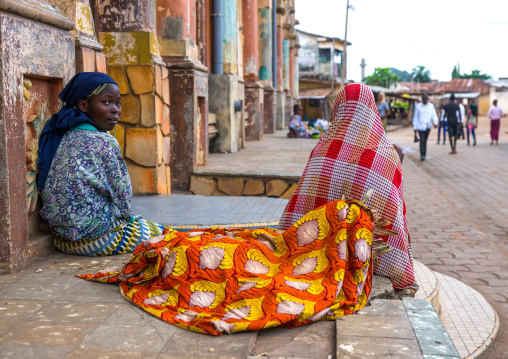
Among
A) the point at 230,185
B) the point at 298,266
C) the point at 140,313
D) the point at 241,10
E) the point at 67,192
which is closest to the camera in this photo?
the point at 140,313

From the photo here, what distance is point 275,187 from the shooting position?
685 centimetres

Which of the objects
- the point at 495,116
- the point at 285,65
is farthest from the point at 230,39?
the point at 285,65

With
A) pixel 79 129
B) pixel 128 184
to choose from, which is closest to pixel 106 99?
pixel 79 129

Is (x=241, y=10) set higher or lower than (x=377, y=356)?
higher

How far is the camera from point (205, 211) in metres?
5.00

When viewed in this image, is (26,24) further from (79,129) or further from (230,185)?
(230,185)

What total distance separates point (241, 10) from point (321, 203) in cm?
1029

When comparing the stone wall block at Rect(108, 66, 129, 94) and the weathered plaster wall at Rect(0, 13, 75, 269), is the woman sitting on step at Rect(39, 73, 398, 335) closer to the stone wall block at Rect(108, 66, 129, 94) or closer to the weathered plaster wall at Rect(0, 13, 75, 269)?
the weathered plaster wall at Rect(0, 13, 75, 269)

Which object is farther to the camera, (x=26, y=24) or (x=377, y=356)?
(x=26, y=24)

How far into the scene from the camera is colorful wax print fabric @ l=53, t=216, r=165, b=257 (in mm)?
3617

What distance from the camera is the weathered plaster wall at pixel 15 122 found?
3.08 metres

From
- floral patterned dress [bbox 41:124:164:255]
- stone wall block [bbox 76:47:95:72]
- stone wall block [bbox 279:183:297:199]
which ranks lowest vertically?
stone wall block [bbox 279:183:297:199]

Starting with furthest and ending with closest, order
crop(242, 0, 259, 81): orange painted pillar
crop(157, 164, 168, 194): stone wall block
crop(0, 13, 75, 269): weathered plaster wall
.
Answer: crop(242, 0, 259, 81): orange painted pillar → crop(157, 164, 168, 194): stone wall block → crop(0, 13, 75, 269): weathered plaster wall

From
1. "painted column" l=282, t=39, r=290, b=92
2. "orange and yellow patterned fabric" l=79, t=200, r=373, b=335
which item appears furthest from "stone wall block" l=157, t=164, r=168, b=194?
"painted column" l=282, t=39, r=290, b=92
